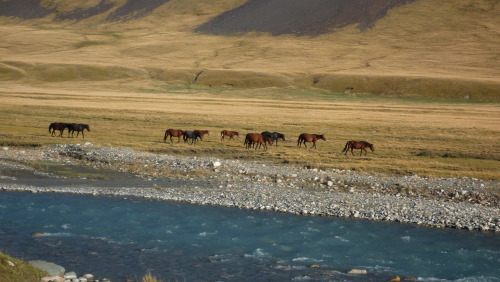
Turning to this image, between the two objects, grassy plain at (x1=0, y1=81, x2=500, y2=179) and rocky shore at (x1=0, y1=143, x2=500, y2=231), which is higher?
grassy plain at (x1=0, y1=81, x2=500, y2=179)

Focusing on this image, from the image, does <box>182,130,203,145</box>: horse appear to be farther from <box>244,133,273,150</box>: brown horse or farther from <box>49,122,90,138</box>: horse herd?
<box>49,122,90,138</box>: horse herd

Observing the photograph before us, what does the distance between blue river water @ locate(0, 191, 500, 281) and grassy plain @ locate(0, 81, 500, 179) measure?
438 inches

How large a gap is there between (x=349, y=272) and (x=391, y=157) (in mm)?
21157

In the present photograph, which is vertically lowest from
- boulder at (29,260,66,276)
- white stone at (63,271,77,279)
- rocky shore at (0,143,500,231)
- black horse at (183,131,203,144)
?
white stone at (63,271,77,279)

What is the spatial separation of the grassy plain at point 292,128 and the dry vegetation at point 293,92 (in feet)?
0.47

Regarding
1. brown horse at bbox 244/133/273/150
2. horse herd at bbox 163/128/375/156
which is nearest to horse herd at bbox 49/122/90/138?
horse herd at bbox 163/128/375/156

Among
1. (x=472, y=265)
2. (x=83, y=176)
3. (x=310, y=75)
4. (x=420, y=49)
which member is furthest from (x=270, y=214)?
(x=420, y=49)

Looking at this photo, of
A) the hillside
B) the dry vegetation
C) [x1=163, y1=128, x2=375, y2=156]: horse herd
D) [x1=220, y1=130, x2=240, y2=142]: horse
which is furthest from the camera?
the hillside

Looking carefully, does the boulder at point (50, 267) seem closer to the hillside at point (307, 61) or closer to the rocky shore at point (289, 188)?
the rocky shore at point (289, 188)

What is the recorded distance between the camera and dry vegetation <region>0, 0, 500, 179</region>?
132ft

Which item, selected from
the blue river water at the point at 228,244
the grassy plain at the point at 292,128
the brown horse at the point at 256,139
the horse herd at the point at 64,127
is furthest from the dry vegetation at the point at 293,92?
the blue river water at the point at 228,244

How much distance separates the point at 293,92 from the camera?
346ft

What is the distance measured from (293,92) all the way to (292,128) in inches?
2116

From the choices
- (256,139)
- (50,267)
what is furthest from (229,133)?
(50,267)
